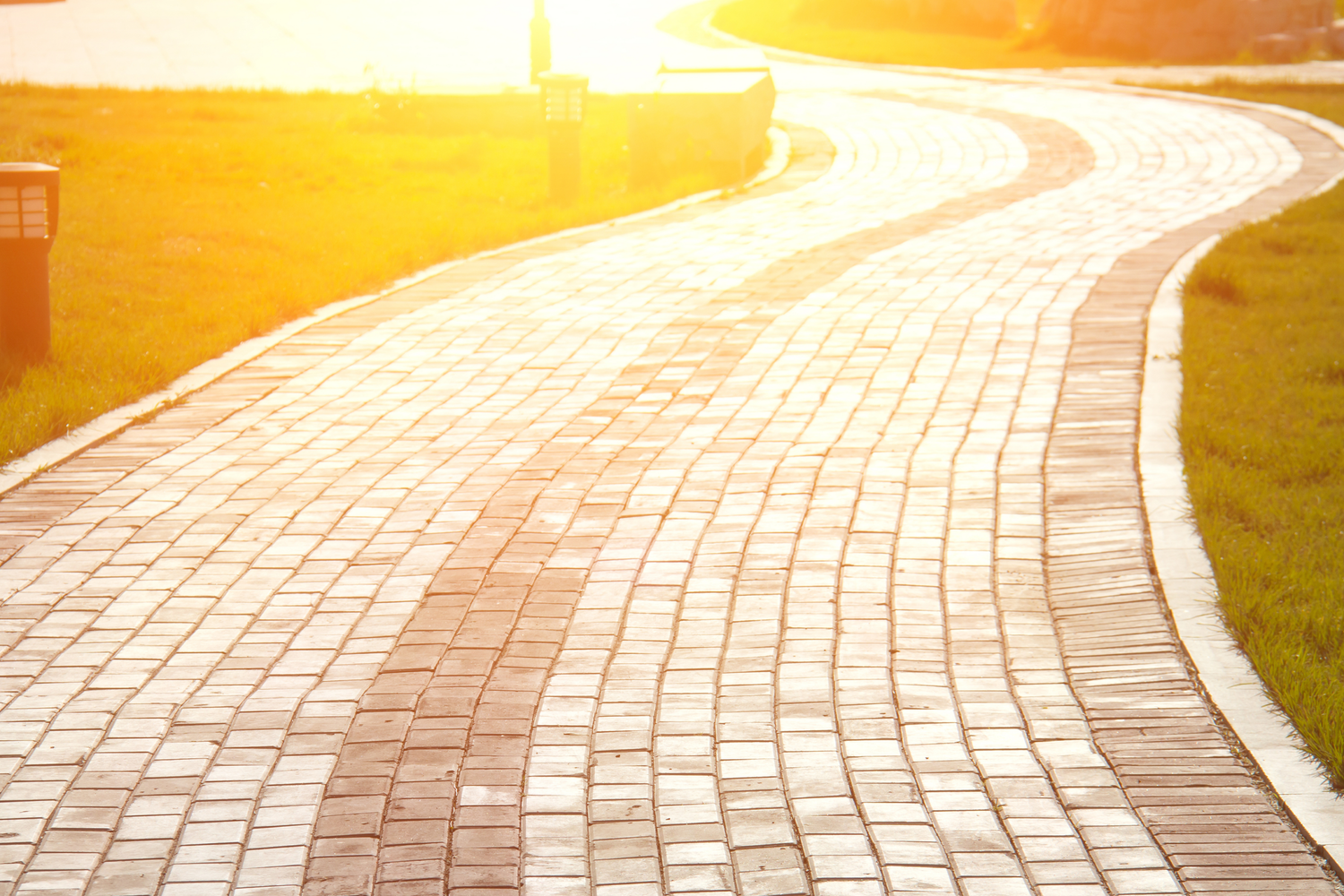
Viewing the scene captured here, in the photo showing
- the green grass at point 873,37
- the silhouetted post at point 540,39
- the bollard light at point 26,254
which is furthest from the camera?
the green grass at point 873,37

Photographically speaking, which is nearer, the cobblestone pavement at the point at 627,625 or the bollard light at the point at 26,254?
the cobblestone pavement at the point at 627,625

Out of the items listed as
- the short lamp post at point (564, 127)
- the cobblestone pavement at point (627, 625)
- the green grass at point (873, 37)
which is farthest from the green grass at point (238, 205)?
the green grass at point (873, 37)

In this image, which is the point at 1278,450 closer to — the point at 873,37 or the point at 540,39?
the point at 540,39

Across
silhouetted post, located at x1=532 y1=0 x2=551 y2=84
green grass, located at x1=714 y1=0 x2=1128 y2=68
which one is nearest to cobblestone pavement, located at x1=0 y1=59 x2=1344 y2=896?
silhouetted post, located at x1=532 y1=0 x2=551 y2=84

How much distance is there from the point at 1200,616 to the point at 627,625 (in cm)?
201

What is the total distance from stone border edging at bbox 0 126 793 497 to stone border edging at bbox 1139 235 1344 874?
491 centimetres

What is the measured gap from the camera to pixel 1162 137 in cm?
1518

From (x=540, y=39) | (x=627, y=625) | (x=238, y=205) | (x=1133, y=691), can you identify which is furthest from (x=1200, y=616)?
(x=540, y=39)

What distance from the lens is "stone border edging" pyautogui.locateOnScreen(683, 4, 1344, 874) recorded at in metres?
3.56

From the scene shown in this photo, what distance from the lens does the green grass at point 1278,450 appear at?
Answer: 167 inches

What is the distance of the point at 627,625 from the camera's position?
461 centimetres

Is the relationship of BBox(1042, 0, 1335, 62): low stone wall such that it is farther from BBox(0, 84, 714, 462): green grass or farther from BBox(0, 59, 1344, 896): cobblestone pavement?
BBox(0, 59, 1344, 896): cobblestone pavement

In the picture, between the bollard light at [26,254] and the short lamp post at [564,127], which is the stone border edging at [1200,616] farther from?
the short lamp post at [564,127]

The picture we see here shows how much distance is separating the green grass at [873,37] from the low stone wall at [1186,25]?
69 cm
